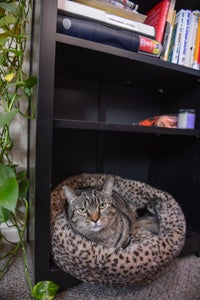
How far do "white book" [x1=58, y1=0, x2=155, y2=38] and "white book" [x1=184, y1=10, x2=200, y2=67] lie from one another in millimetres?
196

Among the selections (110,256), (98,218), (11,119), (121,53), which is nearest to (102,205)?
(98,218)

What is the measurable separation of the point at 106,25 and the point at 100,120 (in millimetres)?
480

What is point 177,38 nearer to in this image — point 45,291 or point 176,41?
point 176,41

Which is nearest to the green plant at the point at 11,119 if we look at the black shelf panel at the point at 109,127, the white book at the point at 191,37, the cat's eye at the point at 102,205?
the black shelf panel at the point at 109,127

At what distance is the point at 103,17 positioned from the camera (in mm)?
616

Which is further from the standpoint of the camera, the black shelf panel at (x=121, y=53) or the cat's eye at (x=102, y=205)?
the cat's eye at (x=102, y=205)

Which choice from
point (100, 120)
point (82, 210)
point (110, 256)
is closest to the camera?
point (110, 256)

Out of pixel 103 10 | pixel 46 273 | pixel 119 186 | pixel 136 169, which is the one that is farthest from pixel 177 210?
pixel 103 10

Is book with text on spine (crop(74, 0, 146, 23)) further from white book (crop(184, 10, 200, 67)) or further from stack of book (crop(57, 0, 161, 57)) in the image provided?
white book (crop(184, 10, 200, 67))

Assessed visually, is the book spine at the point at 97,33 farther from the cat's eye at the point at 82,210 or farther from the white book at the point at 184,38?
the cat's eye at the point at 82,210

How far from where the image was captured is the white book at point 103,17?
1.85ft

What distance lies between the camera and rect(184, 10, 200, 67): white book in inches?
31.1

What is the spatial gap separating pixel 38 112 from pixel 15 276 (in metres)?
0.60

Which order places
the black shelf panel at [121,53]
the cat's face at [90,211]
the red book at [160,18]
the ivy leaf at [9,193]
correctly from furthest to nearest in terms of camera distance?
1. the red book at [160,18]
2. the cat's face at [90,211]
3. the black shelf panel at [121,53]
4. the ivy leaf at [9,193]
